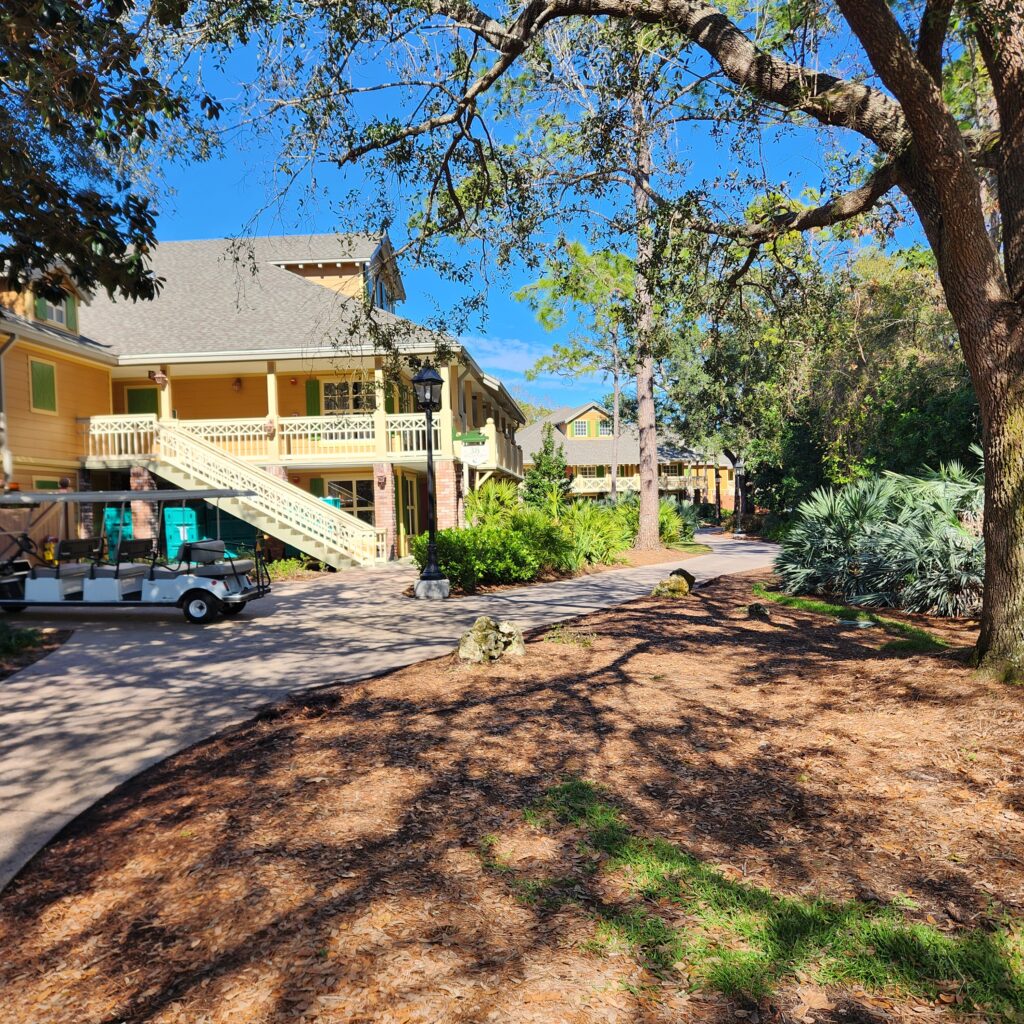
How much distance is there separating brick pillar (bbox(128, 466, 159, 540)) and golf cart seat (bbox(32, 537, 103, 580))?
846 cm

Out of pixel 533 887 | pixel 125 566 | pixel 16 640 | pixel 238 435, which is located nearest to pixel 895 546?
pixel 533 887

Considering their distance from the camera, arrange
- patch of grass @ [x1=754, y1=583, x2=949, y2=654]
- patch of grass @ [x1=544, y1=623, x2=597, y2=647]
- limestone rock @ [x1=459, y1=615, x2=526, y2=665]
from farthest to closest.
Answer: patch of grass @ [x1=544, y1=623, x2=597, y2=647] < patch of grass @ [x1=754, y1=583, x2=949, y2=654] < limestone rock @ [x1=459, y1=615, x2=526, y2=665]

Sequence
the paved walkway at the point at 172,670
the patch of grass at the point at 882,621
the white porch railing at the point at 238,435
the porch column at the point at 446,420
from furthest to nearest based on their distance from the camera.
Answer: the porch column at the point at 446,420 < the white porch railing at the point at 238,435 < the patch of grass at the point at 882,621 < the paved walkway at the point at 172,670

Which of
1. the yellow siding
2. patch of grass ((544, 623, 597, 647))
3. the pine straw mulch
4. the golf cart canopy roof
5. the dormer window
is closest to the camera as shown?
the pine straw mulch

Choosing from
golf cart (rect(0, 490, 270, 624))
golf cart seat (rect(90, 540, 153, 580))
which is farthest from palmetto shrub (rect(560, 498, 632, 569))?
golf cart seat (rect(90, 540, 153, 580))

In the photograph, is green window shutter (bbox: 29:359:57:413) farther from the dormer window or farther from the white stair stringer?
the white stair stringer

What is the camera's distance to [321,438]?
2064cm

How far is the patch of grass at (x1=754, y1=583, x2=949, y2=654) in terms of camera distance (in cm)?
792

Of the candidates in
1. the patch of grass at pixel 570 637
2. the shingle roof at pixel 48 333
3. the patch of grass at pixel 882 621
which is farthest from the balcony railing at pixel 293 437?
the patch of grass at pixel 570 637

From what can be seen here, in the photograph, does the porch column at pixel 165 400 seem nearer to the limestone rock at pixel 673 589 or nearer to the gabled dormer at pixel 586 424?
Answer: the limestone rock at pixel 673 589

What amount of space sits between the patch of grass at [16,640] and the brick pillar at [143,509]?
10.4 meters

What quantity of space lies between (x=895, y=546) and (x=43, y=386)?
19.4m

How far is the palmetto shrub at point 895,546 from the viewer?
1048 centimetres

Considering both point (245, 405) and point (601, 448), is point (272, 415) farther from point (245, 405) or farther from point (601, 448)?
point (601, 448)
